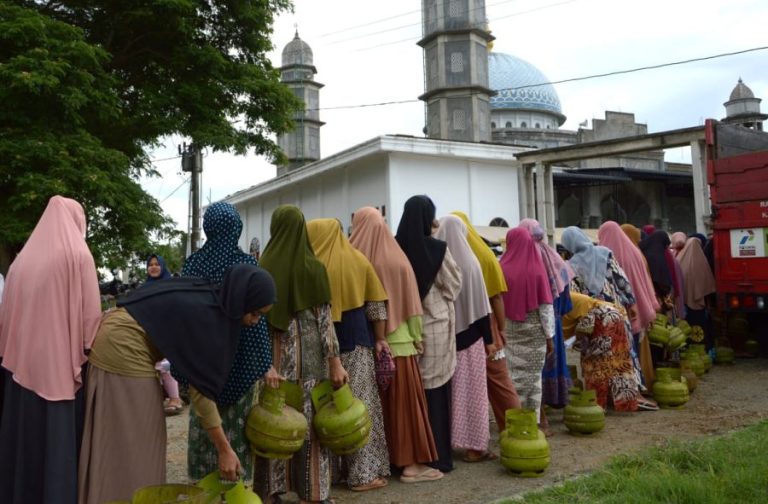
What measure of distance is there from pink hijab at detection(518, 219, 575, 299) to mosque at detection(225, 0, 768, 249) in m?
12.1

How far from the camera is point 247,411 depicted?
3.12 m

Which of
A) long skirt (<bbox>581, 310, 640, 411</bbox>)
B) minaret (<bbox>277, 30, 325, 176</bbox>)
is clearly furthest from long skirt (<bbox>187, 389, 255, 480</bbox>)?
minaret (<bbox>277, 30, 325, 176</bbox>)

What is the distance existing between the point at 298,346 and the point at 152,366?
95 cm

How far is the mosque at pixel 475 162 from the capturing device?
18.3m

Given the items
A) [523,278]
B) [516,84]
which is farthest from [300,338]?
[516,84]

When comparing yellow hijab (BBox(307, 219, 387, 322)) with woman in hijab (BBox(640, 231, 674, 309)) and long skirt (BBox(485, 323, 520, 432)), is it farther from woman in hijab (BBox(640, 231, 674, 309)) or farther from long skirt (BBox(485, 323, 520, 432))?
woman in hijab (BBox(640, 231, 674, 309))

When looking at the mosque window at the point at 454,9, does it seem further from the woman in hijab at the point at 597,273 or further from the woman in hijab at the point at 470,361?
the woman in hijab at the point at 470,361

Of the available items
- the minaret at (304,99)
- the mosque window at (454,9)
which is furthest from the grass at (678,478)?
the minaret at (304,99)

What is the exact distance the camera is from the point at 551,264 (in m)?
5.21

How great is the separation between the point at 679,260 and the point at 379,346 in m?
5.87

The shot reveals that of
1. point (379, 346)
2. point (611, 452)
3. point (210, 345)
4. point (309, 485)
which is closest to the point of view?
point (210, 345)

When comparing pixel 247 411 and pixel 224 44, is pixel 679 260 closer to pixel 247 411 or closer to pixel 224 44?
pixel 247 411

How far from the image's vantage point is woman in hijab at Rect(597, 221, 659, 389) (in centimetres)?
618

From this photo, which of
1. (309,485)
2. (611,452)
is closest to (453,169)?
(611,452)
